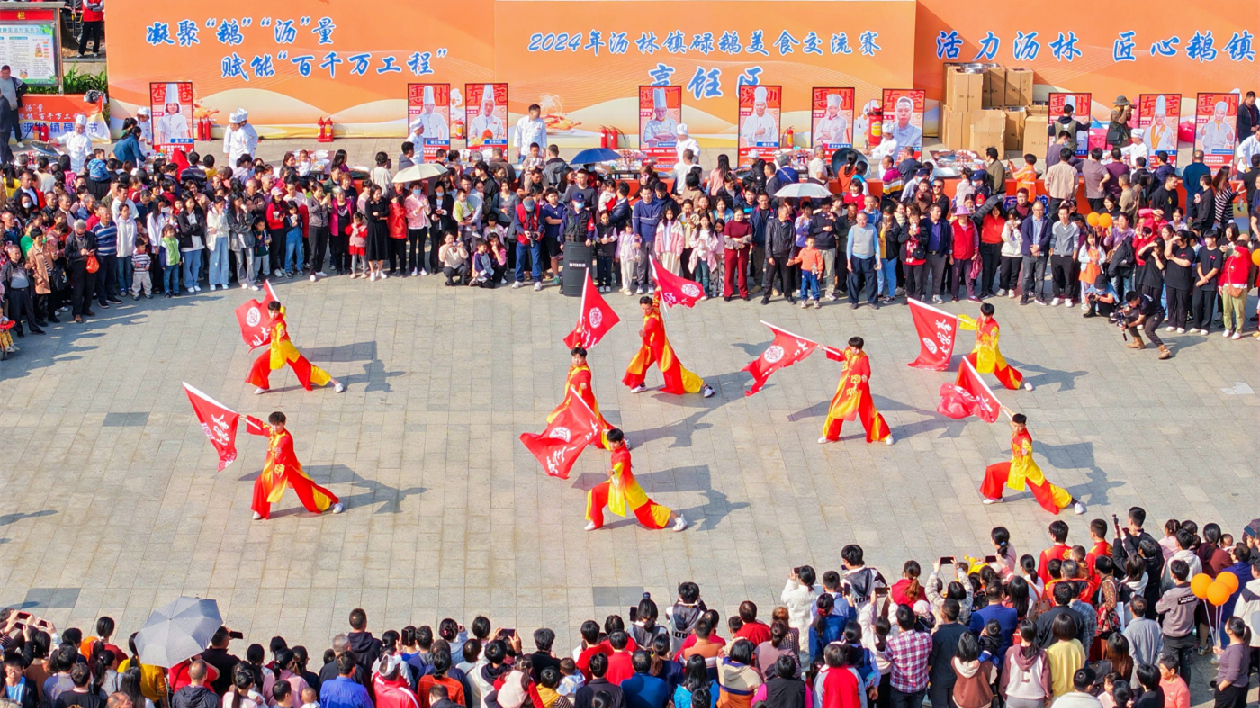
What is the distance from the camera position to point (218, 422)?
1590 centimetres

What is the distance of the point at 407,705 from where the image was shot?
11.0m

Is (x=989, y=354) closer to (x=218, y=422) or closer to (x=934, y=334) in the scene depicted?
(x=934, y=334)

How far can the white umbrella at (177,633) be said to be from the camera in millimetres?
11094

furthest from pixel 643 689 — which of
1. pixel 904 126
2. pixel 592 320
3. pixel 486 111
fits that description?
pixel 904 126

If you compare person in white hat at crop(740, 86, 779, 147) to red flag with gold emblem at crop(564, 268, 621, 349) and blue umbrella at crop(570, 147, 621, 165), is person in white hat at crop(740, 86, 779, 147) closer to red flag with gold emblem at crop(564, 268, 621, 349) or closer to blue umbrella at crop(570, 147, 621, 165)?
blue umbrella at crop(570, 147, 621, 165)

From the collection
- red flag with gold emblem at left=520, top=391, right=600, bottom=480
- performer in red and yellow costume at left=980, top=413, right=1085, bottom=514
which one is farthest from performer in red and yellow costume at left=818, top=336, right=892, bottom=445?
red flag with gold emblem at left=520, top=391, right=600, bottom=480

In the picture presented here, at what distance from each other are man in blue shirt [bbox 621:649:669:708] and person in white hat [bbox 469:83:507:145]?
16.0 metres

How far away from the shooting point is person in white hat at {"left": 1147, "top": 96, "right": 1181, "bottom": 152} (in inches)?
1018

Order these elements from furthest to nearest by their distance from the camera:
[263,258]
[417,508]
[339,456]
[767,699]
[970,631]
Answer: [263,258]
[339,456]
[417,508]
[970,631]
[767,699]

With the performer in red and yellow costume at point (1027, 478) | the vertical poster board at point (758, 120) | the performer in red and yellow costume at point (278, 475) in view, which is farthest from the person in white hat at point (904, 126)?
the performer in red and yellow costume at point (278, 475)

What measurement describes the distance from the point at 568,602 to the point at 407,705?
3.54 metres

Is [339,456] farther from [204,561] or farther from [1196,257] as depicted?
[1196,257]

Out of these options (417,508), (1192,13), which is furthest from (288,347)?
(1192,13)

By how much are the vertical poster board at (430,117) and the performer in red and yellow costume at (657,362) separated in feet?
26.7
